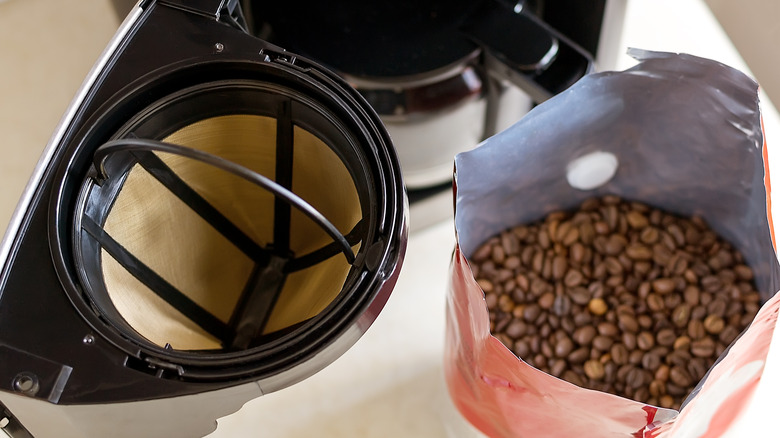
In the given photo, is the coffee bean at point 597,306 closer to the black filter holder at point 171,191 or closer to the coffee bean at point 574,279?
the coffee bean at point 574,279

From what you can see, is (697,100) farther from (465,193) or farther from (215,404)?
(215,404)

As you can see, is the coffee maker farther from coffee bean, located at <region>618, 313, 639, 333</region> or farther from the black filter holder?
coffee bean, located at <region>618, 313, 639, 333</region>

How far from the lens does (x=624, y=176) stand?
2.20 feet

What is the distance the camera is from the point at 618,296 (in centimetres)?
67

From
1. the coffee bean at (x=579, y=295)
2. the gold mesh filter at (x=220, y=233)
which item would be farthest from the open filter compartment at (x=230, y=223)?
the coffee bean at (x=579, y=295)

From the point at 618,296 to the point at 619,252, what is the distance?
4 centimetres

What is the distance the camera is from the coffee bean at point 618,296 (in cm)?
64

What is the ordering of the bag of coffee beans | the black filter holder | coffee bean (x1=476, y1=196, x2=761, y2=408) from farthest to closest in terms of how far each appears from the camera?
1. coffee bean (x1=476, y1=196, x2=761, y2=408)
2. the bag of coffee beans
3. the black filter holder

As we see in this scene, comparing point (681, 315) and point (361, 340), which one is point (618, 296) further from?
point (361, 340)

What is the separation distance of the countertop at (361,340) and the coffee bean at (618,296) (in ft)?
0.19

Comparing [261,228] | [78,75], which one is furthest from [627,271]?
[78,75]

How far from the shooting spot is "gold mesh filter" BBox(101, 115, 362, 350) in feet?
1.42

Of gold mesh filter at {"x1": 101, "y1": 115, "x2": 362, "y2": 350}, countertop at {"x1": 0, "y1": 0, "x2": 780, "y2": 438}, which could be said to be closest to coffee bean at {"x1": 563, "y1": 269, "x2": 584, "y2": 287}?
countertop at {"x1": 0, "y1": 0, "x2": 780, "y2": 438}

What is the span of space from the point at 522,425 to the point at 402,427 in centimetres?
16
